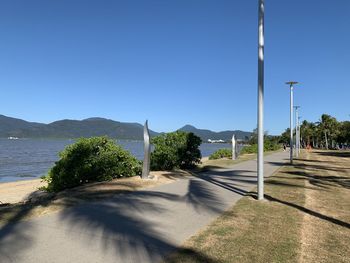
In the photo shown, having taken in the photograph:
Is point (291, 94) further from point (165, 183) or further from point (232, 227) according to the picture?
point (232, 227)

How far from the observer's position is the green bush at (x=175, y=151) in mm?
19062

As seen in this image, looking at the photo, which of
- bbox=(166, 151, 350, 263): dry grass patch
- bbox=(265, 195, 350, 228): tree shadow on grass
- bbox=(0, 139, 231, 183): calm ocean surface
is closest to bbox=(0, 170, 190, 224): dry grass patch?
bbox=(166, 151, 350, 263): dry grass patch

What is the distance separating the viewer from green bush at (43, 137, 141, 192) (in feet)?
41.3

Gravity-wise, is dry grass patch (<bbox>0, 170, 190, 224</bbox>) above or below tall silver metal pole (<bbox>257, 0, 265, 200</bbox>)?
below

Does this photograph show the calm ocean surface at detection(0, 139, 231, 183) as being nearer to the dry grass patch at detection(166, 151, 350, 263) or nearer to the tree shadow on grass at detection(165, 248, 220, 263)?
the dry grass patch at detection(166, 151, 350, 263)

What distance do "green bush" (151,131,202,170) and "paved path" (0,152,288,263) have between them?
890 cm

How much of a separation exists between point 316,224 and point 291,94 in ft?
76.0

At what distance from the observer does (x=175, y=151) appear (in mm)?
19266

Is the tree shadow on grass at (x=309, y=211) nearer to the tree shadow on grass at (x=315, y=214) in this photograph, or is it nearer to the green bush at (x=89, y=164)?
the tree shadow on grass at (x=315, y=214)

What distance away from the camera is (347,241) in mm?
6352

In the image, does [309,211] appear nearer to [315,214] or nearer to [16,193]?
[315,214]

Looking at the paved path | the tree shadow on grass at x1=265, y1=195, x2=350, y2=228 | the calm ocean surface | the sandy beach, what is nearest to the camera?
the paved path

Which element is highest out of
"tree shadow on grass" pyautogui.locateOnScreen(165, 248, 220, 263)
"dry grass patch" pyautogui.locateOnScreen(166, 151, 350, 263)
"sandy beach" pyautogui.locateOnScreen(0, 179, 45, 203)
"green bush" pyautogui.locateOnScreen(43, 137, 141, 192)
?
"green bush" pyautogui.locateOnScreen(43, 137, 141, 192)

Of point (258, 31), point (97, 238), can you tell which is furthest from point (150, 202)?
point (258, 31)
